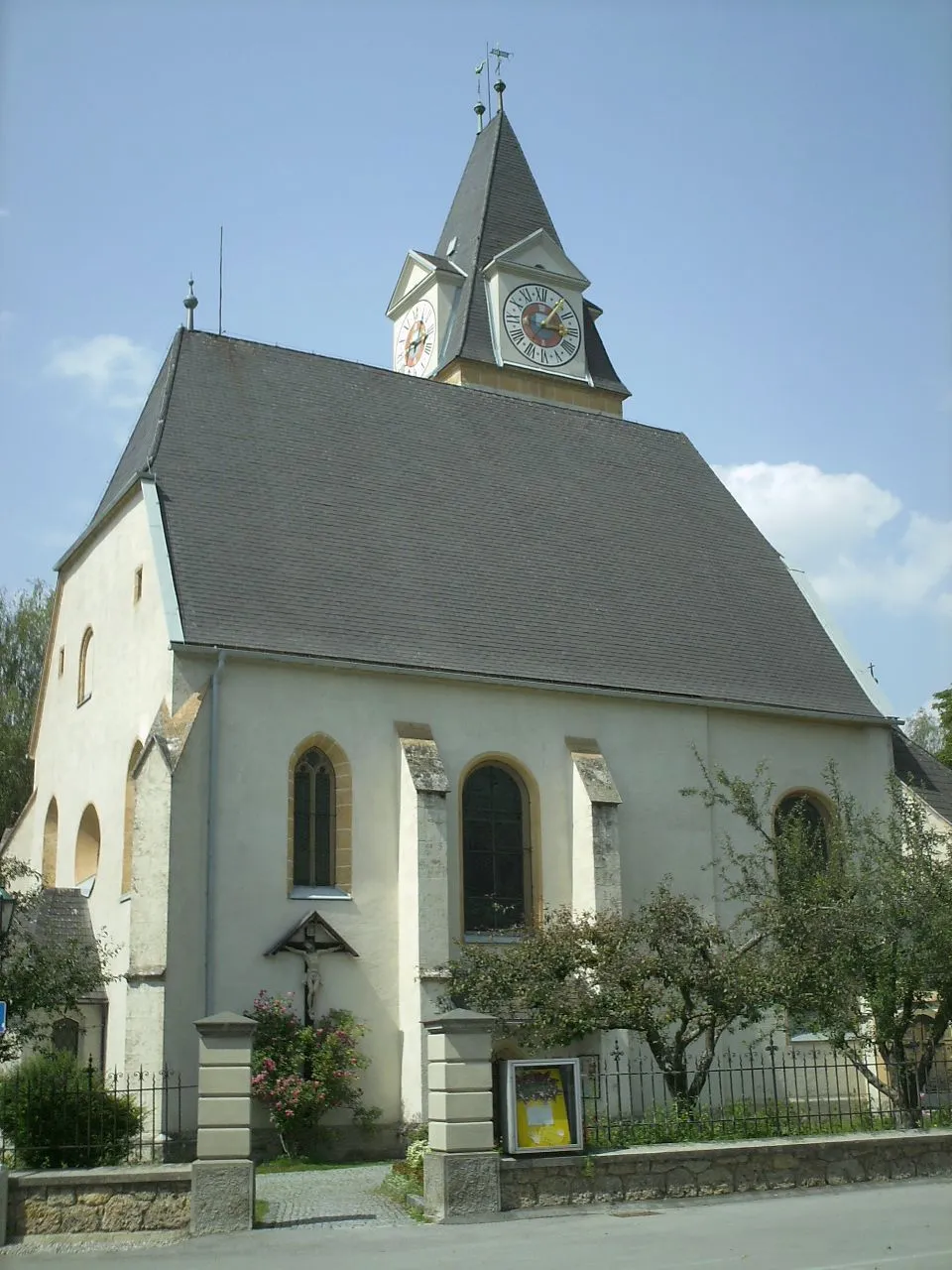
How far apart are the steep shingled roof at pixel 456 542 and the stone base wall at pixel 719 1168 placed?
30.7 ft

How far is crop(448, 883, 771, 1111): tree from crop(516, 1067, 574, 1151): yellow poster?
298 cm

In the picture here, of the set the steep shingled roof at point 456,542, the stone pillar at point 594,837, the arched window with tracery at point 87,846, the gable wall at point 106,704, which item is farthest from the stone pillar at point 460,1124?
the arched window with tracery at point 87,846

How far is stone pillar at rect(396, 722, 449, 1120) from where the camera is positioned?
19.8m

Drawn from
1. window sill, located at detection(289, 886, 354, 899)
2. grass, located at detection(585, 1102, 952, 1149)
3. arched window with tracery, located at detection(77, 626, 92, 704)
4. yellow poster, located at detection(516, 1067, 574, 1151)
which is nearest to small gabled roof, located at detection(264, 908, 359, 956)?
window sill, located at detection(289, 886, 354, 899)

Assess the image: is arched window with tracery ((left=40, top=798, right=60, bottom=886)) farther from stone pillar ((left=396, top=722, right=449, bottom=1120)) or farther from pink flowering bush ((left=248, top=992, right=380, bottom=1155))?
stone pillar ((left=396, top=722, right=449, bottom=1120))

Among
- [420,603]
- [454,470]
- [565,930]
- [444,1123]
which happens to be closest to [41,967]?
[444,1123]

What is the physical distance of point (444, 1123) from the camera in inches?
530

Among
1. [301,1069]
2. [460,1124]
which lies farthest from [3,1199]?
[301,1069]

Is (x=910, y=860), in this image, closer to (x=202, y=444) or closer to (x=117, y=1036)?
(x=117, y=1036)

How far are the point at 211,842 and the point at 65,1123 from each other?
6.01 meters

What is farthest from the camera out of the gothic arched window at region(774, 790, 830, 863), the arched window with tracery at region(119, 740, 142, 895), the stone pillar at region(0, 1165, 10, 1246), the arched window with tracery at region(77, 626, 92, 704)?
Result: the gothic arched window at region(774, 790, 830, 863)

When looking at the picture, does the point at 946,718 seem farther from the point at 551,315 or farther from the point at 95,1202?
the point at 95,1202

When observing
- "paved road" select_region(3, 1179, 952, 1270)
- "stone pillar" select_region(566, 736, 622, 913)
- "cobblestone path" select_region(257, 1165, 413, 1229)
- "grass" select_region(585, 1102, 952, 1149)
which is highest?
"stone pillar" select_region(566, 736, 622, 913)

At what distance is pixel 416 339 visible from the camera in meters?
36.2
